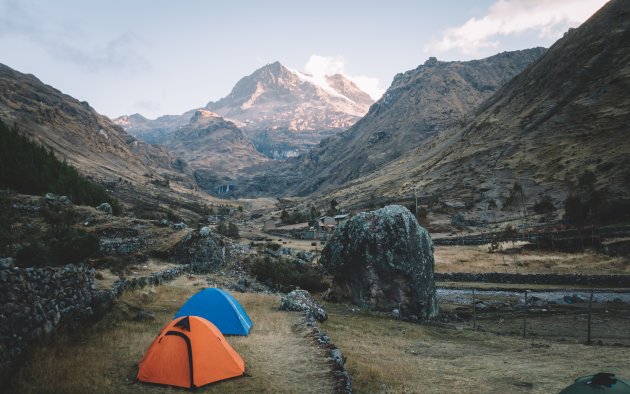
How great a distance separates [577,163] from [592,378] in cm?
11371

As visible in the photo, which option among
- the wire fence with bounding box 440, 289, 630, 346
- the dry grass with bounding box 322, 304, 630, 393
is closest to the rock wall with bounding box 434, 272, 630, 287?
the wire fence with bounding box 440, 289, 630, 346

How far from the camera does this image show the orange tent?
12.7 m

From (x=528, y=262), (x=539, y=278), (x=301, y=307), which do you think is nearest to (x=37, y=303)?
(x=301, y=307)

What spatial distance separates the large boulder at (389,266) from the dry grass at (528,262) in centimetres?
2378

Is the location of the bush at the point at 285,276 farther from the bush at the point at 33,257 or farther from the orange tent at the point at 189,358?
the orange tent at the point at 189,358

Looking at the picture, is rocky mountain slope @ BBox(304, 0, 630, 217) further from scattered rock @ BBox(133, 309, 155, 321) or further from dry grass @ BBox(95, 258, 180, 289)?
scattered rock @ BBox(133, 309, 155, 321)

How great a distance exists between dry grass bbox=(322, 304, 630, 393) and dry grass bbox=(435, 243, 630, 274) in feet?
95.2

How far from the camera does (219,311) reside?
19.7 meters

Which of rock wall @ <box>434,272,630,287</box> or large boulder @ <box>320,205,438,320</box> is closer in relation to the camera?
large boulder @ <box>320,205,438,320</box>

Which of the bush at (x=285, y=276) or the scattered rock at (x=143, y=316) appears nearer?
the scattered rock at (x=143, y=316)

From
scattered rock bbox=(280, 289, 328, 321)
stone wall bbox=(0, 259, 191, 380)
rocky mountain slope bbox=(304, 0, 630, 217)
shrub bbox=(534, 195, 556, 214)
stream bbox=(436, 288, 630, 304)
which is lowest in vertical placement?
stream bbox=(436, 288, 630, 304)

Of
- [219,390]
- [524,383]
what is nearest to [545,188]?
[524,383]

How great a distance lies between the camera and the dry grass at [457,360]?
49.9ft

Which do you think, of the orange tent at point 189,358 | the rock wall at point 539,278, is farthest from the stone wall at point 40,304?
the rock wall at point 539,278
